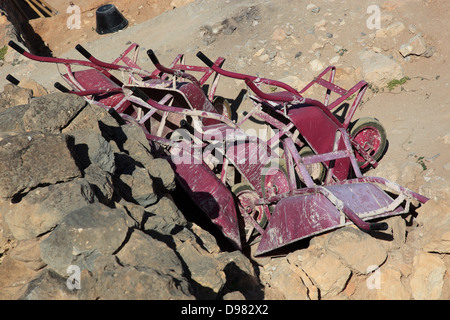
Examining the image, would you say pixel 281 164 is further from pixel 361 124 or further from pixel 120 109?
pixel 120 109

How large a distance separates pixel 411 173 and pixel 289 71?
3.62 m

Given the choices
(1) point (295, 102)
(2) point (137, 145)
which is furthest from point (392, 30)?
(2) point (137, 145)

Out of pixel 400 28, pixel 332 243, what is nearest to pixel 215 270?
pixel 332 243

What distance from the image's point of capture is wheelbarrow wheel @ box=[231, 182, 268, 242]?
5.44 m

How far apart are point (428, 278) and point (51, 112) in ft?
12.4

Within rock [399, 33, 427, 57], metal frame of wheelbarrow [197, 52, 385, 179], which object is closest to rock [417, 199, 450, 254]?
metal frame of wheelbarrow [197, 52, 385, 179]

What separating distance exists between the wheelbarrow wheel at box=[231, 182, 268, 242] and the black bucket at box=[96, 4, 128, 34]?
27.0ft

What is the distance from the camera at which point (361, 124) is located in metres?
6.25

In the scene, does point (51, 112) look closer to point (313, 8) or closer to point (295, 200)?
point (295, 200)

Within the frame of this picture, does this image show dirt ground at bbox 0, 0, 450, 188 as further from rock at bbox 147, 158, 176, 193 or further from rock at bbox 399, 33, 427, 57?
rock at bbox 147, 158, 176, 193

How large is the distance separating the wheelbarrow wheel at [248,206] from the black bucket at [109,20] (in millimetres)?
8225

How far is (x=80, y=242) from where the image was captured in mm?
3029

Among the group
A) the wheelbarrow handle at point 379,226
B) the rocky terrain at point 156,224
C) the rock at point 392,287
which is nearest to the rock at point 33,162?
the rocky terrain at point 156,224

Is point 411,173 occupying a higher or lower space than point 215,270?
lower
